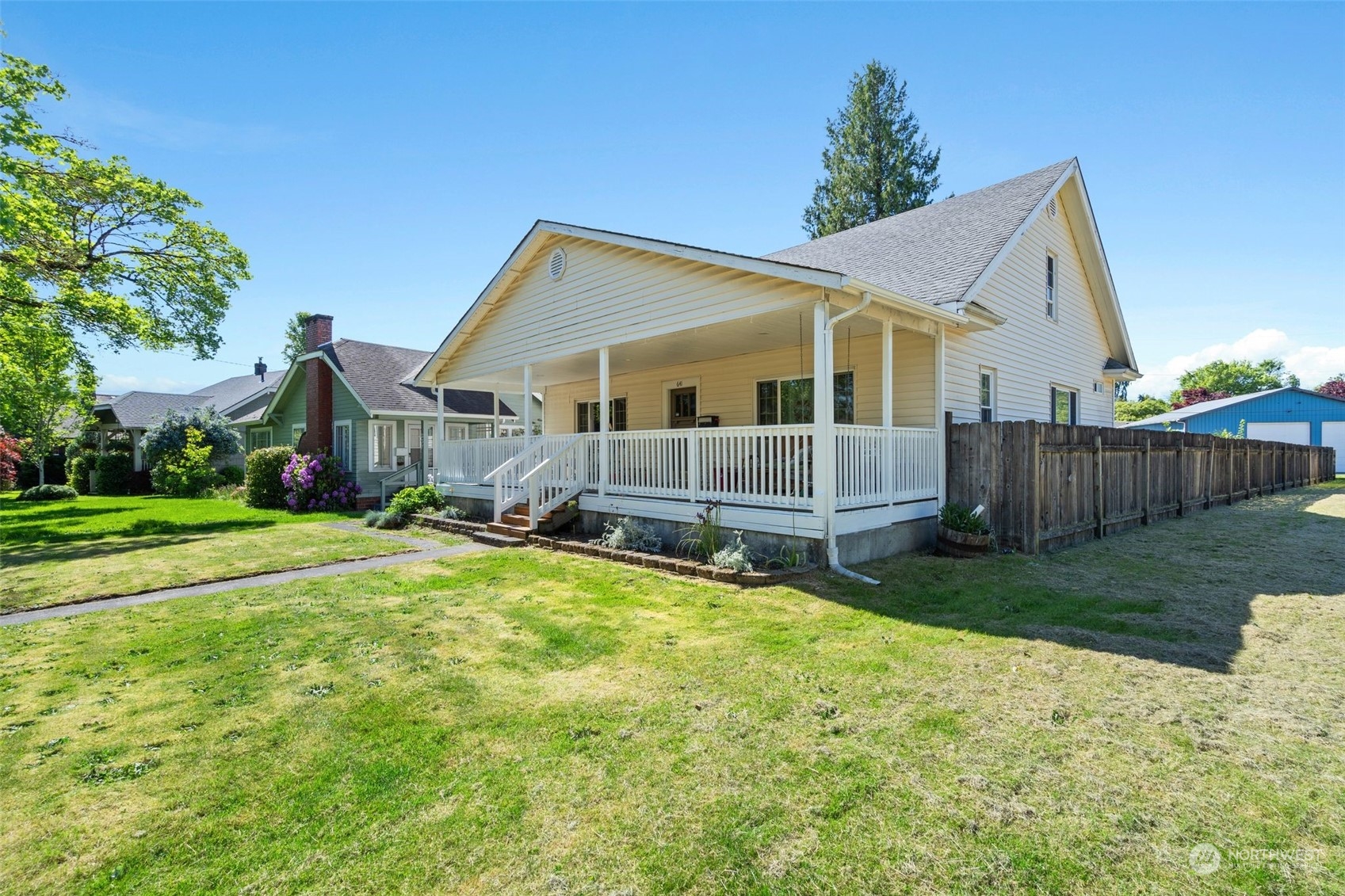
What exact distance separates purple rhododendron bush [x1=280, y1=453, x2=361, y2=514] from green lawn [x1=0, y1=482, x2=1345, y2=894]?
12648 millimetres

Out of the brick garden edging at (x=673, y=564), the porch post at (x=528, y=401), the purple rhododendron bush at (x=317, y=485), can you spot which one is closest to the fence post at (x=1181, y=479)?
the brick garden edging at (x=673, y=564)

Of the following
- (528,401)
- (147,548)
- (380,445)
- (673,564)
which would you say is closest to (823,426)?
(673,564)

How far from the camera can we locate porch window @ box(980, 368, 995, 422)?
11.5 meters

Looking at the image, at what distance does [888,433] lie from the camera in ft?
27.3

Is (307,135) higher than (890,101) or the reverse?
the reverse

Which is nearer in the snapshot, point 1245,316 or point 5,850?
point 5,850

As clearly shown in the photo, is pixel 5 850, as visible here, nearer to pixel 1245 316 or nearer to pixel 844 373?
pixel 844 373

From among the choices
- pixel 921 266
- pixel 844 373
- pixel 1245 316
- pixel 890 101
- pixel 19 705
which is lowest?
pixel 19 705

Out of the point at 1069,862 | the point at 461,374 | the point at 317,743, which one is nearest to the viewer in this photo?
the point at 1069,862

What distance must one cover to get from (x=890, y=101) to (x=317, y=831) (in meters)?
34.9

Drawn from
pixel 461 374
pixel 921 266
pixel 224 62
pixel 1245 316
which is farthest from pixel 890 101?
pixel 224 62

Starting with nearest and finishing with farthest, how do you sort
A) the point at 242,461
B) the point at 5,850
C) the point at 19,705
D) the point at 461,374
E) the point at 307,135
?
the point at 5,850, the point at 19,705, the point at 307,135, the point at 461,374, the point at 242,461

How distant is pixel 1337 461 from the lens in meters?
31.0

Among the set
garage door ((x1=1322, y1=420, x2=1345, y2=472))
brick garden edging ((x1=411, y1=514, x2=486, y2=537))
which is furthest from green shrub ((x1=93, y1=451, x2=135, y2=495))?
garage door ((x1=1322, y1=420, x2=1345, y2=472))
